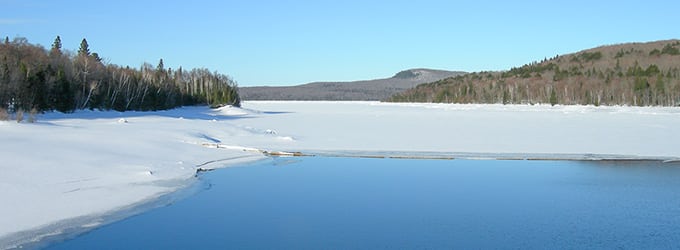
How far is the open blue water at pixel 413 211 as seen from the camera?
8.16 m

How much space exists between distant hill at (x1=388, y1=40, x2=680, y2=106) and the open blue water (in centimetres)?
7134

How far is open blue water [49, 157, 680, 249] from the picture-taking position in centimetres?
816

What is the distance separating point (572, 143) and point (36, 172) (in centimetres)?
1814

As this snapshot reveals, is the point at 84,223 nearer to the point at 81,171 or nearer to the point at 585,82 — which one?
the point at 81,171

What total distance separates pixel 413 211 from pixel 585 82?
93545 millimetres

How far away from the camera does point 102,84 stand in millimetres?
45469

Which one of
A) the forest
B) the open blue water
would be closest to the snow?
the open blue water

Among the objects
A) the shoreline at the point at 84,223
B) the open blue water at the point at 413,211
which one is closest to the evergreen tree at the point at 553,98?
the open blue water at the point at 413,211

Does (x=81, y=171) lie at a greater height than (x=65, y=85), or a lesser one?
lesser

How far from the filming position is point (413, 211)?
10.2 meters

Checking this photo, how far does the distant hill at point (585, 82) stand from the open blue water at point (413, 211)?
7134 centimetres

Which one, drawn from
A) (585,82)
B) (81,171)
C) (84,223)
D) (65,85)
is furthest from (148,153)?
(585,82)

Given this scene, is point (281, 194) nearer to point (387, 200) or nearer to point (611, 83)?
point (387, 200)

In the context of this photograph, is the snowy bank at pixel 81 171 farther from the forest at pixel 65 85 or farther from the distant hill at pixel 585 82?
the distant hill at pixel 585 82
